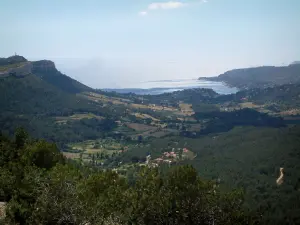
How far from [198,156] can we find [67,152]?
42.3 meters

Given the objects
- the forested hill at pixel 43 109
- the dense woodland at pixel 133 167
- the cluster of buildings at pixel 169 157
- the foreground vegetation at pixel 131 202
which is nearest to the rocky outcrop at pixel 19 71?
the forested hill at pixel 43 109

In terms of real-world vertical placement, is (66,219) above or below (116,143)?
above

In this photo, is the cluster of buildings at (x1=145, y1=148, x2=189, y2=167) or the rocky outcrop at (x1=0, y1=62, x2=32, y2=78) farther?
the rocky outcrop at (x1=0, y1=62, x2=32, y2=78)

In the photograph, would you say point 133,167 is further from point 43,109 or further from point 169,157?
point 43,109

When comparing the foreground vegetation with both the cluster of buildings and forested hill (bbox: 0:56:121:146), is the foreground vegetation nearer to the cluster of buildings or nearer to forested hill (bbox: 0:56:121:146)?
the cluster of buildings

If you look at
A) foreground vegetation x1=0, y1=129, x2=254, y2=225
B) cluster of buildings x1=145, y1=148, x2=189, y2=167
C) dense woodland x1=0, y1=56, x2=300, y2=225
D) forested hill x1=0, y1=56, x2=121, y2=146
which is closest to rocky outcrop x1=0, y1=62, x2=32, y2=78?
forested hill x1=0, y1=56, x2=121, y2=146

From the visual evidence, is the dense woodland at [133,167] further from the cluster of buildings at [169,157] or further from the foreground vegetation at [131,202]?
the cluster of buildings at [169,157]

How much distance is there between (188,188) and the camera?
22219 mm

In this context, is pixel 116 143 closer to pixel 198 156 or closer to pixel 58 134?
pixel 58 134

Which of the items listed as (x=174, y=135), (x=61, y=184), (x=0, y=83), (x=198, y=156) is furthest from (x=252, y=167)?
(x=0, y=83)

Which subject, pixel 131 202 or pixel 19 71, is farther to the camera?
pixel 19 71

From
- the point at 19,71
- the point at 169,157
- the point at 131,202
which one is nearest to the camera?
the point at 131,202

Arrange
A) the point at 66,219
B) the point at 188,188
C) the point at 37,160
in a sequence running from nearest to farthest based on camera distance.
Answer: the point at 66,219 < the point at 188,188 < the point at 37,160

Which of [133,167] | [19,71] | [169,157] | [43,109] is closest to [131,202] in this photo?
[133,167]
